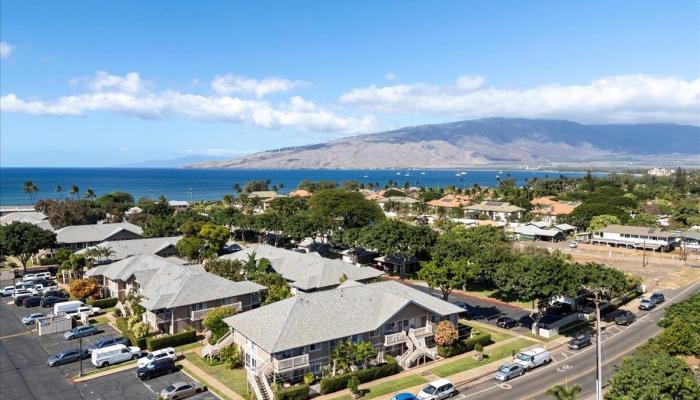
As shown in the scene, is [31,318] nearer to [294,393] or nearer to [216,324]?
[216,324]

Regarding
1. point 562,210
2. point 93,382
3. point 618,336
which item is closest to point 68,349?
point 93,382

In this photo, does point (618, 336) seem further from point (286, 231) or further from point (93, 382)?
point (286, 231)

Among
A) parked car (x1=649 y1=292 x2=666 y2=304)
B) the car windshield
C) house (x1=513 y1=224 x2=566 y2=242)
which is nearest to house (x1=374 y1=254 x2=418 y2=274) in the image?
parked car (x1=649 y1=292 x2=666 y2=304)

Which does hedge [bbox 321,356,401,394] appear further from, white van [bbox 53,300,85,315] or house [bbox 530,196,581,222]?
house [bbox 530,196,581,222]

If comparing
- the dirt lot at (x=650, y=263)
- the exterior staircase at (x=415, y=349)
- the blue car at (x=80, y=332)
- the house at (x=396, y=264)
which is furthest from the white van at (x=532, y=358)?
the blue car at (x=80, y=332)

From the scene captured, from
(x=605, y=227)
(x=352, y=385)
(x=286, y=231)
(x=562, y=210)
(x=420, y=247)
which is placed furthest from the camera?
(x=562, y=210)

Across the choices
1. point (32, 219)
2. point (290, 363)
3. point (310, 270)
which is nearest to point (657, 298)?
point (310, 270)
